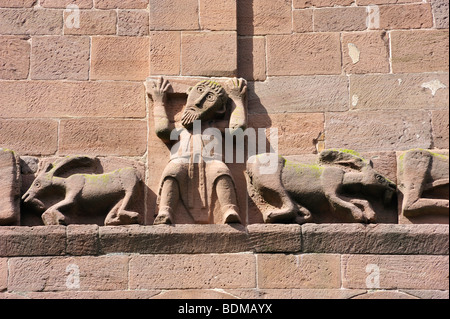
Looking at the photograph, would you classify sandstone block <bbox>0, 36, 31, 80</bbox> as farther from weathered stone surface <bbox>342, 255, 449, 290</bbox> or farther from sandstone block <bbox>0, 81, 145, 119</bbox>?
weathered stone surface <bbox>342, 255, 449, 290</bbox>

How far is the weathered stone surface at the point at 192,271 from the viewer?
8258mm

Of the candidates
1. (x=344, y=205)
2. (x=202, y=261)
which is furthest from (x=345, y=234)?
(x=202, y=261)

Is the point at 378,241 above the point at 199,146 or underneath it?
underneath

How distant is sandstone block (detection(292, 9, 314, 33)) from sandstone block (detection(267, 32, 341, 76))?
6cm

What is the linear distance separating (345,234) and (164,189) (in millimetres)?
1346

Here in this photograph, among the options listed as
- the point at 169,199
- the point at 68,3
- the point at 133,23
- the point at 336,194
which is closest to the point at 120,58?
the point at 133,23

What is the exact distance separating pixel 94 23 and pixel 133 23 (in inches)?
12.3

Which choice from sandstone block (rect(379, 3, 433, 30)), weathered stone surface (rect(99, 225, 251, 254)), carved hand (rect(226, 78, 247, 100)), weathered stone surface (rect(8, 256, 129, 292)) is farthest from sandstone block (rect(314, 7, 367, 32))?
weathered stone surface (rect(8, 256, 129, 292))

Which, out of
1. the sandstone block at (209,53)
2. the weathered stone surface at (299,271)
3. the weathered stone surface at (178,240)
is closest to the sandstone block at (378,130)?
the sandstone block at (209,53)

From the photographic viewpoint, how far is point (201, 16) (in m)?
9.23

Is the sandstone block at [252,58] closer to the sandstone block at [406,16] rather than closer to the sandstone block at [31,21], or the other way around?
the sandstone block at [406,16]

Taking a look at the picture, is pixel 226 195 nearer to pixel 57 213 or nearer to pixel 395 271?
pixel 57 213

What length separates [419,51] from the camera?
361 inches

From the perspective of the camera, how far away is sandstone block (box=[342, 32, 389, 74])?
9.15 m
